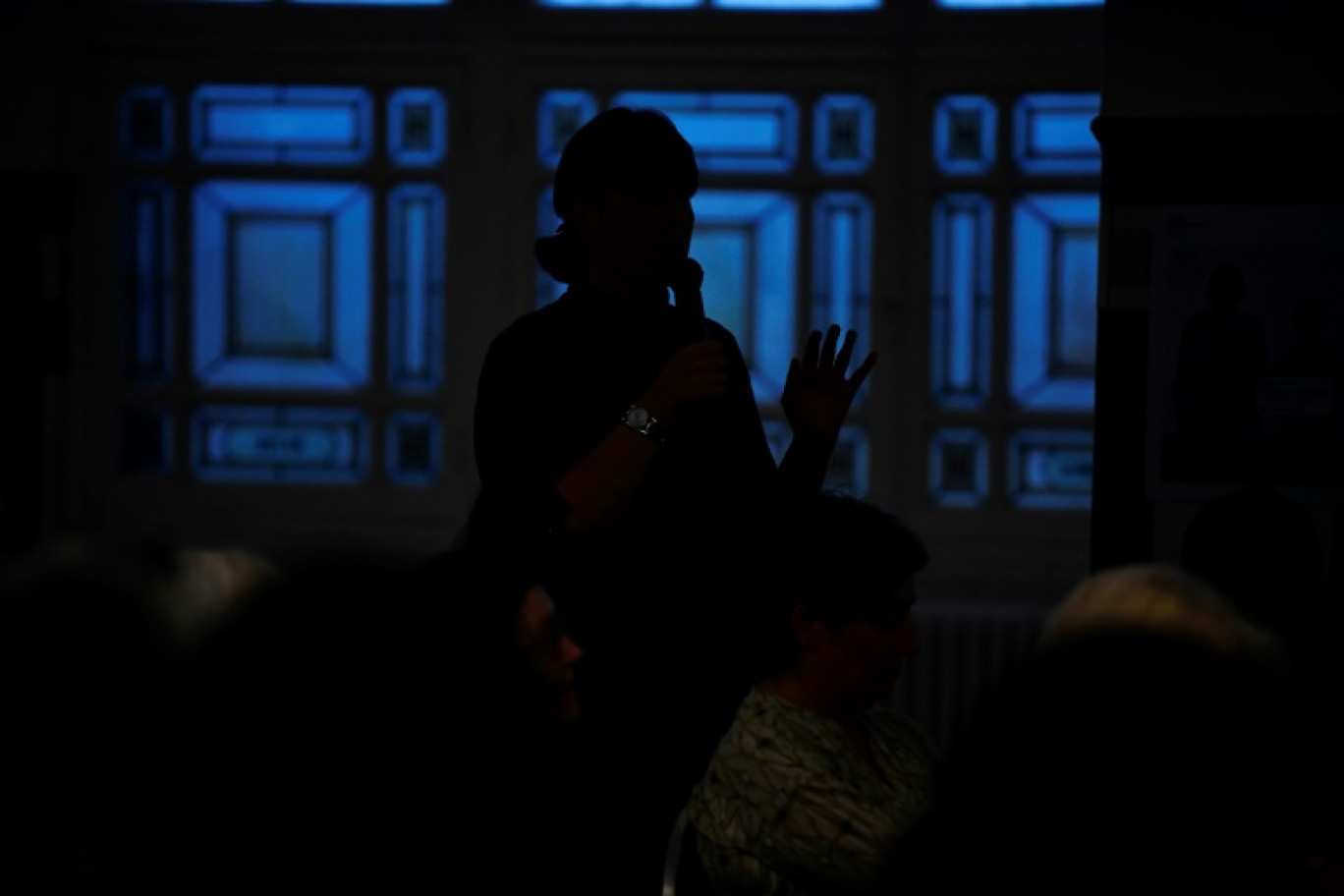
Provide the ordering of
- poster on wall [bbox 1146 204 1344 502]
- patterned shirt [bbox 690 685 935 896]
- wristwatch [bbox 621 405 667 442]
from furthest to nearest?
poster on wall [bbox 1146 204 1344 502] < wristwatch [bbox 621 405 667 442] < patterned shirt [bbox 690 685 935 896]

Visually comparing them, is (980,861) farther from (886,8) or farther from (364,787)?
(886,8)

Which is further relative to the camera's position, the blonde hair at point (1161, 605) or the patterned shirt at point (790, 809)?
the patterned shirt at point (790, 809)

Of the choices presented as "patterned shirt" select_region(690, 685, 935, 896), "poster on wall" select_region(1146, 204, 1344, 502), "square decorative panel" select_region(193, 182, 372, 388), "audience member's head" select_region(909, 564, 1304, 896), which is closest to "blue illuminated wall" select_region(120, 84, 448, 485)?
"square decorative panel" select_region(193, 182, 372, 388)

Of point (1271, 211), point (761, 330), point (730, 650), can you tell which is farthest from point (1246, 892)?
point (761, 330)

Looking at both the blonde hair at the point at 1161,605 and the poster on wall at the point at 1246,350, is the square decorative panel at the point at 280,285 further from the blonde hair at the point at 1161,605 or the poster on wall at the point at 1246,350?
the blonde hair at the point at 1161,605

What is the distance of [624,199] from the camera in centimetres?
225

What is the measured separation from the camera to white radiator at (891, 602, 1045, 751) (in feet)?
14.2

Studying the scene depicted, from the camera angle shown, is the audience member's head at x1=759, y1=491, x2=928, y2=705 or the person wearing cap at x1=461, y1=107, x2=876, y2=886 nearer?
the audience member's head at x1=759, y1=491, x2=928, y2=705

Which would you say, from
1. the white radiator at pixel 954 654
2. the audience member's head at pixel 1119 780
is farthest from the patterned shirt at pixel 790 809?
the white radiator at pixel 954 654

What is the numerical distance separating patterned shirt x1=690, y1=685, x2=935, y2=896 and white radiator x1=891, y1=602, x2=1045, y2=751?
232 centimetres

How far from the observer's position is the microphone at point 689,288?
2316mm

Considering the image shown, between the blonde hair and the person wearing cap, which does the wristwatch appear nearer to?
the person wearing cap

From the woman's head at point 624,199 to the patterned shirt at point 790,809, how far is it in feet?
2.09

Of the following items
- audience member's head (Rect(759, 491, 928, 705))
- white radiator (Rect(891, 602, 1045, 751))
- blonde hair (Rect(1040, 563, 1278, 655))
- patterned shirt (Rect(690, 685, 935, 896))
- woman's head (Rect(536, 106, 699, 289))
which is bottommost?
white radiator (Rect(891, 602, 1045, 751))
